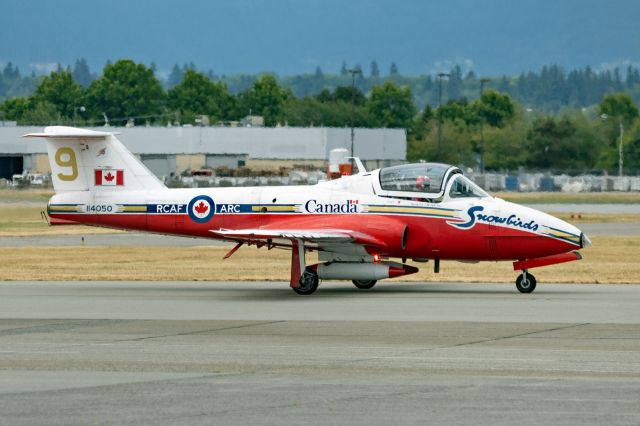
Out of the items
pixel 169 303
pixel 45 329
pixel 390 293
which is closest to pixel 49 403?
pixel 45 329

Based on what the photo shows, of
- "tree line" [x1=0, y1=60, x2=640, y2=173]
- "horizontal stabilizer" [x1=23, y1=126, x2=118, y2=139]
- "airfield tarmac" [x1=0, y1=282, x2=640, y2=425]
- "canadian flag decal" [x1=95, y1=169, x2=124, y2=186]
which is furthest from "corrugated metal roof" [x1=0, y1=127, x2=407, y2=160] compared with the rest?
"airfield tarmac" [x1=0, y1=282, x2=640, y2=425]

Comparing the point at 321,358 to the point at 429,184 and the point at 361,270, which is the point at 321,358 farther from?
the point at 429,184

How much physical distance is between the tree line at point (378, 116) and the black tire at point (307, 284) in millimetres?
103204

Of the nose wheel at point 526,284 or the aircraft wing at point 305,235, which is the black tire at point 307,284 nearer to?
the aircraft wing at point 305,235

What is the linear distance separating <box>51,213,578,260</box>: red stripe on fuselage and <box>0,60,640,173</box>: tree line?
336 ft

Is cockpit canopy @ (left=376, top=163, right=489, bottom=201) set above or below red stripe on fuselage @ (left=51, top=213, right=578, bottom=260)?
above

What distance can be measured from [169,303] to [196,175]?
80.2 meters

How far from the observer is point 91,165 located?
26.1m

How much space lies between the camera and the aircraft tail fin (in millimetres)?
26062

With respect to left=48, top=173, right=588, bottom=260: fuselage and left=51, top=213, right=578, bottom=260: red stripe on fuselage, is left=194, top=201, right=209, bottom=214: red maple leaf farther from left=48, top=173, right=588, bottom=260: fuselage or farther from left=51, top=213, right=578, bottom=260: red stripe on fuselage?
left=51, top=213, right=578, bottom=260: red stripe on fuselage

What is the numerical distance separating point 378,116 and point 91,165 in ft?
521

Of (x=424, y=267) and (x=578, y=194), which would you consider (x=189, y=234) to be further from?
(x=578, y=194)

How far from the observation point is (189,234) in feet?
84.6

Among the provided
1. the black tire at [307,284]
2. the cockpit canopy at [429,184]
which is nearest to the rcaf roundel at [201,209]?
the black tire at [307,284]
